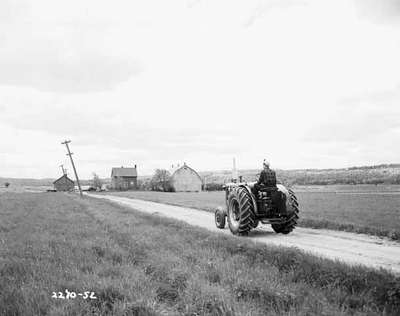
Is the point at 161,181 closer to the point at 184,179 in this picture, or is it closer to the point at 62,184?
the point at 184,179

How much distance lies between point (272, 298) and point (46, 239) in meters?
7.62

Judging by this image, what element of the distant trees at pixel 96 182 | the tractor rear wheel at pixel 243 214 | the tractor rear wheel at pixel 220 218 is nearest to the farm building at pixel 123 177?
the distant trees at pixel 96 182

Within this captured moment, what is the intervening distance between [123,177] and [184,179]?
3319 cm

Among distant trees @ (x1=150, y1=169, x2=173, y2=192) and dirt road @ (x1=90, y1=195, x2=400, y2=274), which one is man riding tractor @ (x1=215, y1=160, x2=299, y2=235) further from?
distant trees @ (x1=150, y1=169, x2=173, y2=192)

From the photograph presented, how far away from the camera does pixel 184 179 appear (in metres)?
85.6

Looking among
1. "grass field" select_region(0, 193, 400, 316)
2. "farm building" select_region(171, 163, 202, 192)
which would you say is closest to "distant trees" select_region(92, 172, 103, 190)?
"farm building" select_region(171, 163, 202, 192)

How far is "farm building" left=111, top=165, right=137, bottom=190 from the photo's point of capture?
112 m

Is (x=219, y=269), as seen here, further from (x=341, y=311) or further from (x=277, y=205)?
(x=277, y=205)

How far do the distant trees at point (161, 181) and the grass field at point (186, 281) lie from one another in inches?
3011

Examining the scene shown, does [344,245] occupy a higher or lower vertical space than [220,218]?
lower

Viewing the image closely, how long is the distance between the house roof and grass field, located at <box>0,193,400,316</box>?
10443 cm

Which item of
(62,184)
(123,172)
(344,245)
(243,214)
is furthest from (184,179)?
(344,245)

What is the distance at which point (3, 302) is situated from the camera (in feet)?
17.8

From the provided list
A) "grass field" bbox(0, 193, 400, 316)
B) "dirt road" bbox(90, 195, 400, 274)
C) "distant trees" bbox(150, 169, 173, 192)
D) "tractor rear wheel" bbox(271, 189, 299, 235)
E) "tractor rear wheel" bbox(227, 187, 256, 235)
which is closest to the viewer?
"grass field" bbox(0, 193, 400, 316)
